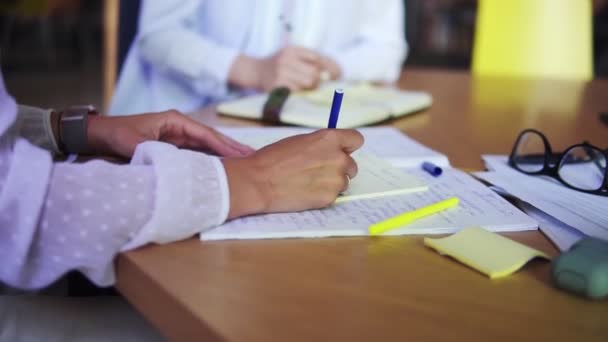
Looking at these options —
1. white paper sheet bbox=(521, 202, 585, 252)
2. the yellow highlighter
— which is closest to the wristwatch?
the yellow highlighter

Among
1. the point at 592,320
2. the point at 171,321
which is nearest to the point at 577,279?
the point at 592,320

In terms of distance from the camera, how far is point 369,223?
2.01 ft

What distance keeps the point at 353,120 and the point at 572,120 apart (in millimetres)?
403

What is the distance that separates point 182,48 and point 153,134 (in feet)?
1.89

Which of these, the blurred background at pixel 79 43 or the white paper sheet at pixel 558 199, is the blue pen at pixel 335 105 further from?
the blurred background at pixel 79 43

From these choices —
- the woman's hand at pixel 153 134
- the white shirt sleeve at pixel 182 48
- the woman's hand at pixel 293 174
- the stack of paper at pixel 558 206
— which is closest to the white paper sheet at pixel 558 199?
the stack of paper at pixel 558 206

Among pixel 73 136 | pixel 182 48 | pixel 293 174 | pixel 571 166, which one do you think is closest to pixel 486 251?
pixel 293 174

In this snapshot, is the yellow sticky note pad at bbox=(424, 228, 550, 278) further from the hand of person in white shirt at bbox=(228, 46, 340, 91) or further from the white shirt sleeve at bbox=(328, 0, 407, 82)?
the white shirt sleeve at bbox=(328, 0, 407, 82)

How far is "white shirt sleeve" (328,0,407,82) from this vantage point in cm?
146

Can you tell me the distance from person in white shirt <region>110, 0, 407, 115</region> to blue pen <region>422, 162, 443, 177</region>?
0.47m

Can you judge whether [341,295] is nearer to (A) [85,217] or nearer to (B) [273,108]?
(A) [85,217]

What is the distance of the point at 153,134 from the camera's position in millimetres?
794

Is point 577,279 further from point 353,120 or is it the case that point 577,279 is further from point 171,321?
point 353,120

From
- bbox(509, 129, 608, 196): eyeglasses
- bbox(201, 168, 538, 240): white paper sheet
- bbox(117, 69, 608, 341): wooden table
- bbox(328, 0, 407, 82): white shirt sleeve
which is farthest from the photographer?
bbox(328, 0, 407, 82): white shirt sleeve
